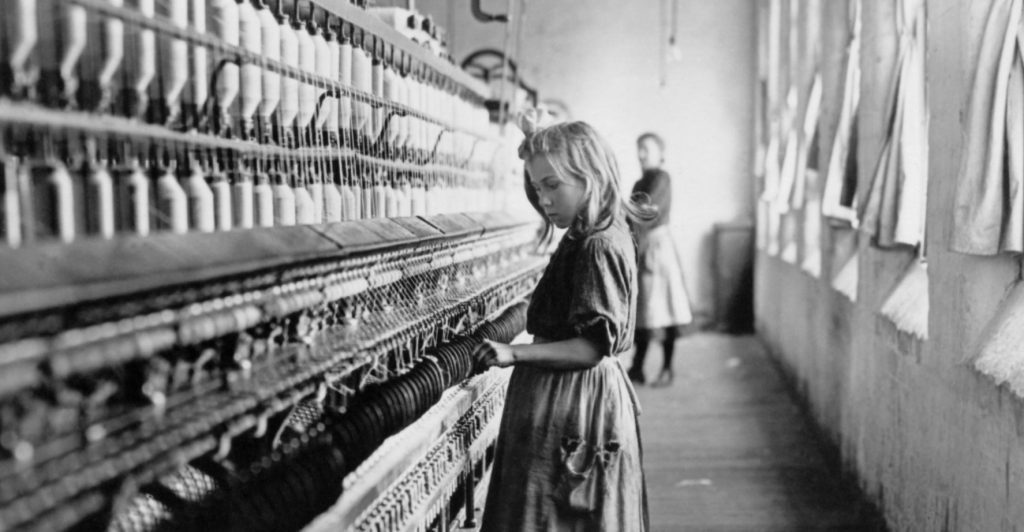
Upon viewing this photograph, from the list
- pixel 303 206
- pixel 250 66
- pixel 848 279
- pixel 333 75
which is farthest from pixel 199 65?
pixel 848 279

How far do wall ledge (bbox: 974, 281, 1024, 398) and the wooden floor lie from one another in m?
1.77

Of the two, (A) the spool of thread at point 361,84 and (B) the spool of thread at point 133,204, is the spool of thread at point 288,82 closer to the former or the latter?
(A) the spool of thread at point 361,84

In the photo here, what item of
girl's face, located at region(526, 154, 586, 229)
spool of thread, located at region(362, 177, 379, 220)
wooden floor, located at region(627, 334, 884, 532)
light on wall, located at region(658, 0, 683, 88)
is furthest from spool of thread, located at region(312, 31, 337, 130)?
light on wall, located at region(658, 0, 683, 88)

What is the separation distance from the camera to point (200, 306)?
5.58 feet

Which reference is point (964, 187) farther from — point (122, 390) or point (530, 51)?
point (530, 51)

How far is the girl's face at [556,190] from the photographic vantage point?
2658mm

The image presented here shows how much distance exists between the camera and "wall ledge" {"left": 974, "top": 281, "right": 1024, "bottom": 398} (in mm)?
2904

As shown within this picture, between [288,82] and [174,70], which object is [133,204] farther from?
[288,82]

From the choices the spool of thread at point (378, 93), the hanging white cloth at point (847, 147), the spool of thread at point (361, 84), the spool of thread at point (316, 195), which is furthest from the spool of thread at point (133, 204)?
the hanging white cloth at point (847, 147)

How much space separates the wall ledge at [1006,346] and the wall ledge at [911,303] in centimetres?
82

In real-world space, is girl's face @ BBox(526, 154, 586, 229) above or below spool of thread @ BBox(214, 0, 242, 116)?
below

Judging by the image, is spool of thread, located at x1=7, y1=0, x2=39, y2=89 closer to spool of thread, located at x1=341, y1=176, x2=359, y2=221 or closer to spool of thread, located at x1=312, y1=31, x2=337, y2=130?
spool of thread, located at x1=312, y1=31, x2=337, y2=130

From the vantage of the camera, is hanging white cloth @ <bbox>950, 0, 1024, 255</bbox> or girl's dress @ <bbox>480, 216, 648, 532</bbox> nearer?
girl's dress @ <bbox>480, 216, 648, 532</bbox>

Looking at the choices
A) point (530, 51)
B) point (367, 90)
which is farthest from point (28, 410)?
point (530, 51)
